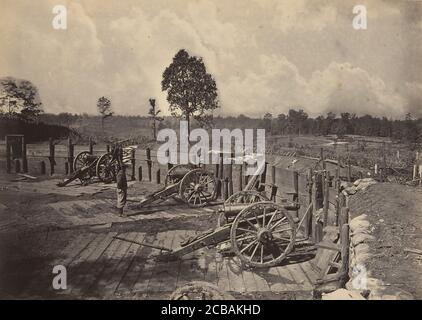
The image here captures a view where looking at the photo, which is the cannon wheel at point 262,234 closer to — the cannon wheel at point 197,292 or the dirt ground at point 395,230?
the dirt ground at point 395,230

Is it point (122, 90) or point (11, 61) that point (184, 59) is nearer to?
point (122, 90)

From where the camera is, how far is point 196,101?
1217 centimetres

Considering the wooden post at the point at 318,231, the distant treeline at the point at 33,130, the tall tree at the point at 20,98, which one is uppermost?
the tall tree at the point at 20,98

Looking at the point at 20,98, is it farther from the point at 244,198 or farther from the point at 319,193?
the point at 319,193

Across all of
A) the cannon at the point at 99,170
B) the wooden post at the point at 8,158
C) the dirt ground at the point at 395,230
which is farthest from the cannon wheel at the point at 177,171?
the wooden post at the point at 8,158

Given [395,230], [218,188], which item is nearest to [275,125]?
[218,188]

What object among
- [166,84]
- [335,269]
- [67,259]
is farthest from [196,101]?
[335,269]

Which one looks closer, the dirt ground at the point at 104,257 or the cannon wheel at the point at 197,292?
the cannon wheel at the point at 197,292

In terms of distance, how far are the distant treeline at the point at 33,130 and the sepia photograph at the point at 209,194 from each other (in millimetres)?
3154

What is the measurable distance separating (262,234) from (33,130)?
15291mm

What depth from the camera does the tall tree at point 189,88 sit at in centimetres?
995
